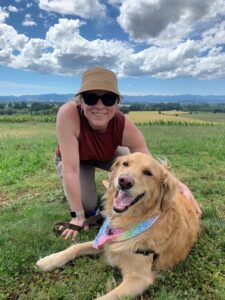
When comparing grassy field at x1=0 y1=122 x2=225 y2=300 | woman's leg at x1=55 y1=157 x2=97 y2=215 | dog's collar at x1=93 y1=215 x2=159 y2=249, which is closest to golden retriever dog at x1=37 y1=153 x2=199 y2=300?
dog's collar at x1=93 y1=215 x2=159 y2=249

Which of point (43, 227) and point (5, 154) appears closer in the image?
point (43, 227)

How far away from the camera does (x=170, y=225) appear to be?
3760 millimetres

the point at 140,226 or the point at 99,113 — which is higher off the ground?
the point at 99,113

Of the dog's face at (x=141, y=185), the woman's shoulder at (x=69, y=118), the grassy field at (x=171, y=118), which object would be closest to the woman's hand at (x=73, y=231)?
the dog's face at (x=141, y=185)

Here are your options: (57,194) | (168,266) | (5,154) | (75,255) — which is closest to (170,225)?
(168,266)

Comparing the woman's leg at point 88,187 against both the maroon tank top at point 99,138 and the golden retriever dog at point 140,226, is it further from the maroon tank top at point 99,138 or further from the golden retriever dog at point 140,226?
the golden retriever dog at point 140,226

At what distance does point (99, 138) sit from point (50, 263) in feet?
6.61

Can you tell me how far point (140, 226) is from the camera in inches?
145

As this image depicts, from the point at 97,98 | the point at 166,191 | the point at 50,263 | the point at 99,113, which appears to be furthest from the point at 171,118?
the point at 50,263

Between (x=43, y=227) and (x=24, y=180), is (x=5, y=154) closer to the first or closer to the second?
(x=24, y=180)

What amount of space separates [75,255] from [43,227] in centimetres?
102

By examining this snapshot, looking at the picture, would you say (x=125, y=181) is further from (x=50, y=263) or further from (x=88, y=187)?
(x=88, y=187)

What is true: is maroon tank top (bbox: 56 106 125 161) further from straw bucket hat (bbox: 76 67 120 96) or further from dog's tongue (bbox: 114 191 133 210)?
dog's tongue (bbox: 114 191 133 210)

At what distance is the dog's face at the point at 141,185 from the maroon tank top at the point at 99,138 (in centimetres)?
127
